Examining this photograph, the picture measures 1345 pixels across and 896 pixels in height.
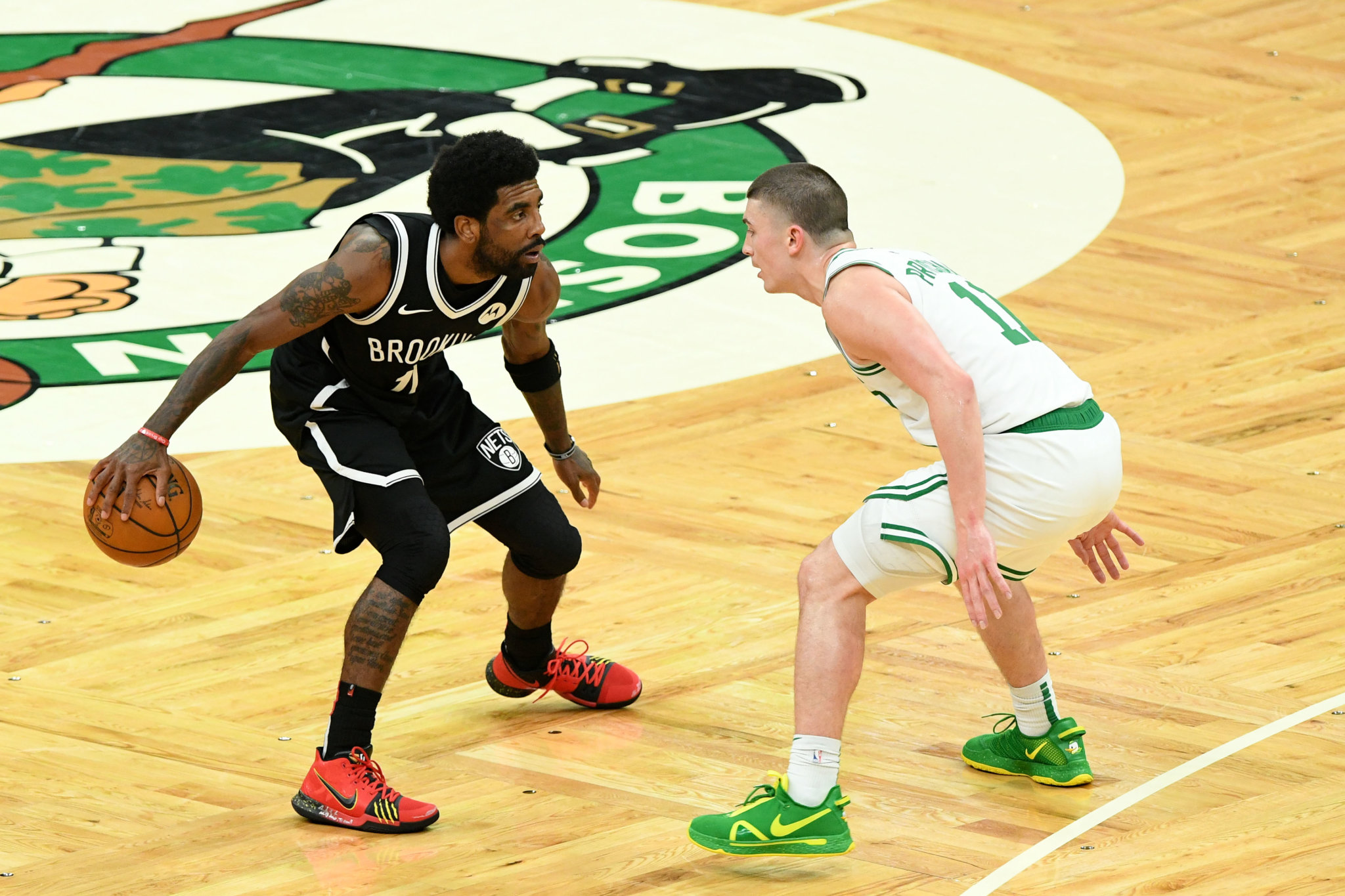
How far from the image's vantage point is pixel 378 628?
4.61 metres

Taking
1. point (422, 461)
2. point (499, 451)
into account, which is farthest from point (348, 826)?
point (499, 451)

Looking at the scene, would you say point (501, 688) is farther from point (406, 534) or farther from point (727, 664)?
point (406, 534)

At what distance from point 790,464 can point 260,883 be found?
3.17 meters

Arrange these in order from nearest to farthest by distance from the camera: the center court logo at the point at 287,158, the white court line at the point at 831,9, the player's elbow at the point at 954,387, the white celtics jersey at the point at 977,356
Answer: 1. the player's elbow at the point at 954,387
2. the white celtics jersey at the point at 977,356
3. the center court logo at the point at 287,158
4. the white court line at the point at 831,9

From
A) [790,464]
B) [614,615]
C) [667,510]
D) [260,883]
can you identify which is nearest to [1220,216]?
[790,464]

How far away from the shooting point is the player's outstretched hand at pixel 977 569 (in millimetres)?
4242

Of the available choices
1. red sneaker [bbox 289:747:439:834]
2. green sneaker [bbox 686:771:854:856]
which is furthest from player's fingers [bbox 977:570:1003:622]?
red sneaker [bbox 289:747:439:834]

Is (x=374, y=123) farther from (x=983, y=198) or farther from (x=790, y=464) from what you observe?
(x=790, y=464)

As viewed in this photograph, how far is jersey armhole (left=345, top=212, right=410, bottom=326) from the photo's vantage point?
468cm

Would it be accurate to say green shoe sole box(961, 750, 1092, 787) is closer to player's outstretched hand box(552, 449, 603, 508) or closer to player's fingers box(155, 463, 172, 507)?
player's outstretched hand box(552, 449, 603, 508)

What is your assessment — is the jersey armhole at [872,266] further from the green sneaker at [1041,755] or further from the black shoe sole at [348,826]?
the black shoe sole at [348,826]

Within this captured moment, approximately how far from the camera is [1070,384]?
4477 millimetres

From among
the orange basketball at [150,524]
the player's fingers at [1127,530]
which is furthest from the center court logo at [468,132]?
the player's fingers at [1127,530]

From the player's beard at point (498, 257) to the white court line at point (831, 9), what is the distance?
29.5 ft
